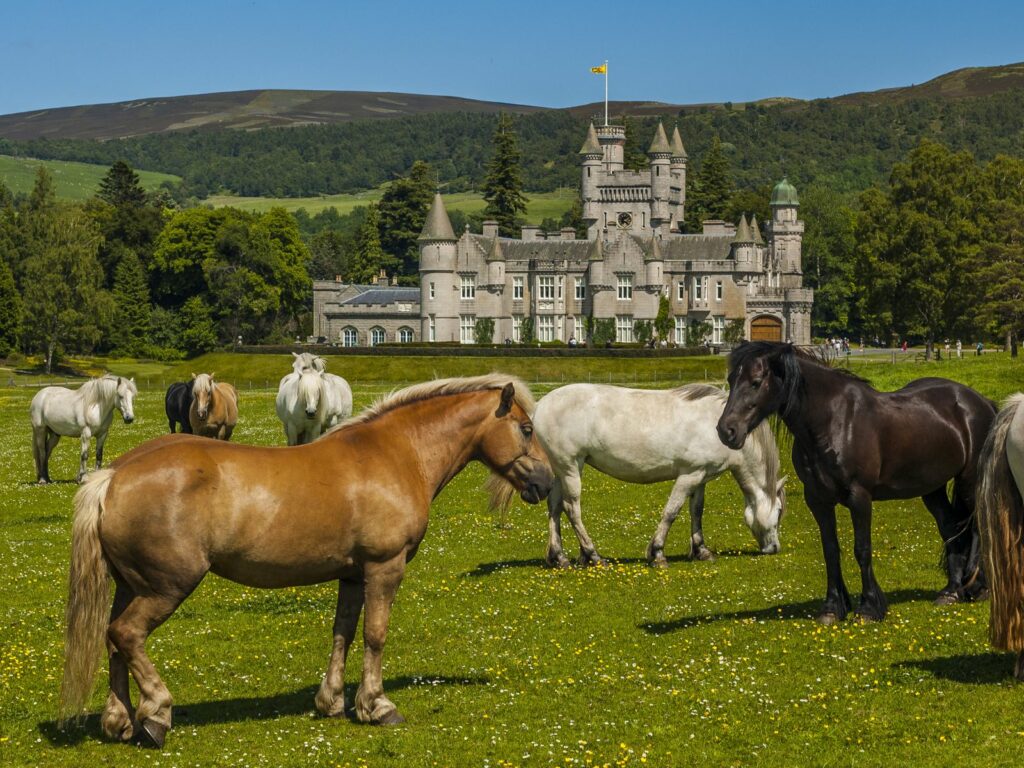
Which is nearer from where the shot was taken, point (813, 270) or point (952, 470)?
point (952, 470)

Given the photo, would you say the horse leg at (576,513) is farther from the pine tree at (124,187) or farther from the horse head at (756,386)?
the pine tree at (124,187)

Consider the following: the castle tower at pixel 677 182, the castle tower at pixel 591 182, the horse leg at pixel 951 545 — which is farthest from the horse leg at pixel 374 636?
the castle tower at pixel 677 182

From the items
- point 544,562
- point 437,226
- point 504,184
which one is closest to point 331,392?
point 544,562

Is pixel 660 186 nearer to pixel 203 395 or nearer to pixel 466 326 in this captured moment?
pixel 466 326

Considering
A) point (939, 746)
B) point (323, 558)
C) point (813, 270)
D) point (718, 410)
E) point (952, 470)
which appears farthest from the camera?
point (813, 270)

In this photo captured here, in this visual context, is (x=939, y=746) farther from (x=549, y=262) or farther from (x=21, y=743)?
(x=549, y=262)

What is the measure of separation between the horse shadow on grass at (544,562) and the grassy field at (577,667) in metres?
0.08

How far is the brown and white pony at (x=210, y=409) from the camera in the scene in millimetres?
28906

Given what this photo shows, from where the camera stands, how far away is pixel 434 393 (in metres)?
11.7

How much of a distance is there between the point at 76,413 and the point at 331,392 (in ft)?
18.1

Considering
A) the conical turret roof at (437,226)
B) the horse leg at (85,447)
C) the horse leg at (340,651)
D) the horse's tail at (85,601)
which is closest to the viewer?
the horse's tail at (85,601)

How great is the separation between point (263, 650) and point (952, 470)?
762cm

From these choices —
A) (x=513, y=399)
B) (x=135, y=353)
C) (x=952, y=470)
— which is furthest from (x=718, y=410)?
(x=135, y=353)

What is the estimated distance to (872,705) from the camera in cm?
1091
